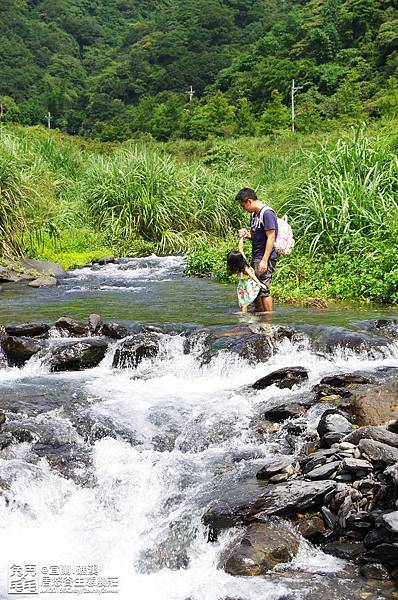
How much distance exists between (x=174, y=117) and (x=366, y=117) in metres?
16.4

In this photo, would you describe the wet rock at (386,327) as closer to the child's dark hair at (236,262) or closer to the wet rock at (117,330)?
the child's dark hair at (236,262)

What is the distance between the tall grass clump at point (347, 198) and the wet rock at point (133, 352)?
423 centimetres

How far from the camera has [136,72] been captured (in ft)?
203

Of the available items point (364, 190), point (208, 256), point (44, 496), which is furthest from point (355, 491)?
point (208, 256)

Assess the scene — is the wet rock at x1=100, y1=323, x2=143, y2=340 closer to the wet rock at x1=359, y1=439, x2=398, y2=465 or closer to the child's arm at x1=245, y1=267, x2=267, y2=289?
the child's arm at x1=245, y1=267, x2=267, y2=289

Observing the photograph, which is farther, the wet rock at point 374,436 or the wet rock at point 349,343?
the wet rock at point 349,343

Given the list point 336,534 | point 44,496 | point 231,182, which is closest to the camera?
point 336,534

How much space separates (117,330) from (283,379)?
82.7 inches

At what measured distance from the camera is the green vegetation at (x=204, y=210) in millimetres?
10320

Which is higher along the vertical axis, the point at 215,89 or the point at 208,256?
the point at 215,89

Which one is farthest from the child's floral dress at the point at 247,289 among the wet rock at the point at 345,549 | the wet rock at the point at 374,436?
the wet rock at the point at 345,549

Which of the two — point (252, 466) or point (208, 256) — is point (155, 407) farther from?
point (208, 256)

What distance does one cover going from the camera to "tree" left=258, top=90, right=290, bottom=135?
39.3 metres

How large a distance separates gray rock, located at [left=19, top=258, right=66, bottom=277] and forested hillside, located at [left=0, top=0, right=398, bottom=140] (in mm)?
16236
